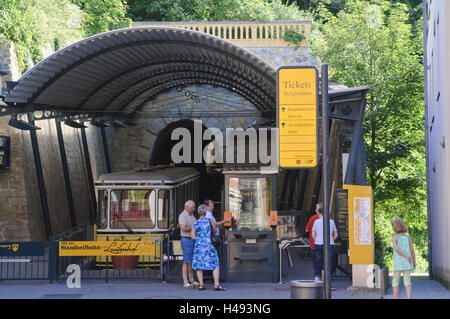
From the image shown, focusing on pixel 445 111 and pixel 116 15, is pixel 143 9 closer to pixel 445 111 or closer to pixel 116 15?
pixel 116 15

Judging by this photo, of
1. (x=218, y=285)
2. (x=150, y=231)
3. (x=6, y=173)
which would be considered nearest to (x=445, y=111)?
(x=218, y=285)

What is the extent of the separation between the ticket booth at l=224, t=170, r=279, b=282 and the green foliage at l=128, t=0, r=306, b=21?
2406 centimetres

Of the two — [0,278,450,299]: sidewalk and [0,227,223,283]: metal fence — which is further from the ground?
[0,227,223,283]: metal fence

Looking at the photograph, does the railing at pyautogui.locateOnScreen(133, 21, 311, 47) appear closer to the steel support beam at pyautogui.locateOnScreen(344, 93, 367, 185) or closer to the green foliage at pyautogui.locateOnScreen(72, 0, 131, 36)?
the green foliage at pyautogui.locateOnScreen(72, 0, 131, 36)

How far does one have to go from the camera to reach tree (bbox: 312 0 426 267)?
22.7m

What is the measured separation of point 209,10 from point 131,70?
721 inches

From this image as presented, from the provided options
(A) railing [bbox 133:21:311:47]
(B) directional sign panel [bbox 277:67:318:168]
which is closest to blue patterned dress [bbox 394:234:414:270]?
(B) directional sign panel [bbox 277:67:318:168]

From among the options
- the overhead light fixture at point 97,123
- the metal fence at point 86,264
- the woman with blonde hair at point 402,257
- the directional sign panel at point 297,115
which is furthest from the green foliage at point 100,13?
the woman with blonde hair at point 402,257

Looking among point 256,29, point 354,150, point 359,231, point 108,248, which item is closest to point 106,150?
point 256,29

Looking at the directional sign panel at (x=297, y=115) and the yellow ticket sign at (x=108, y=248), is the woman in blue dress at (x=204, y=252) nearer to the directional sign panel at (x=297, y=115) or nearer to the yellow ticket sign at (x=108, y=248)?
the yellow ticket sign at (x=108, y=248)

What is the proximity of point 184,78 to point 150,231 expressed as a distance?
12.1m

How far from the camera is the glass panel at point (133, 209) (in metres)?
16.0

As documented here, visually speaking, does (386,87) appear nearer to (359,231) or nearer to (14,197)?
(359,231)
